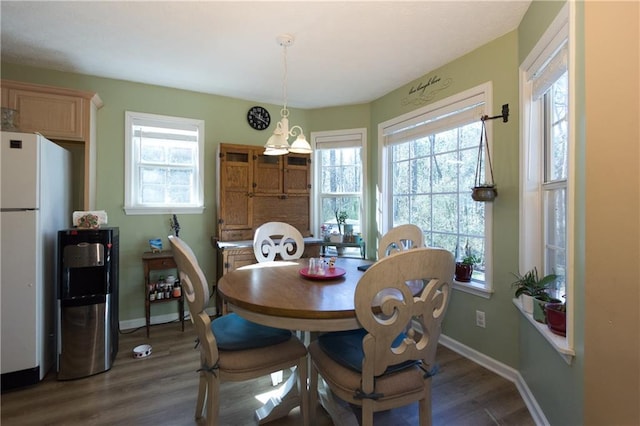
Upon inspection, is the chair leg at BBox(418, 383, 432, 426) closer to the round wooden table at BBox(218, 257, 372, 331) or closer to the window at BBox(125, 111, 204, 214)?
the round wooden table at BBox(218, 257, 372, 331)

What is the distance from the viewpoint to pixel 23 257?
2004 mm

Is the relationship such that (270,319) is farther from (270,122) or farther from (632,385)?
(270,122)

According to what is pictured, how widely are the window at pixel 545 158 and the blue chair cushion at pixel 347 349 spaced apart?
2.77 ft

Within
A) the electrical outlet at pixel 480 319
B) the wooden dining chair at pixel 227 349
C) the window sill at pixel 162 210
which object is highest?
the window sill at pixel 162 210

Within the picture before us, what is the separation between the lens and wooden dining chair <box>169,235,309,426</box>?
1422 mm

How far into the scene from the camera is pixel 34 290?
2.03m

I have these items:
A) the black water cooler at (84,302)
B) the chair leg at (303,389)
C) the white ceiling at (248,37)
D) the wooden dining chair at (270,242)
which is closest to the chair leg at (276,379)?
the wooden dining chair at (270,242)

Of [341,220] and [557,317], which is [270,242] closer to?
[341,220]

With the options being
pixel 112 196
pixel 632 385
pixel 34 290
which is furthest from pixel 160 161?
pixel 632 385

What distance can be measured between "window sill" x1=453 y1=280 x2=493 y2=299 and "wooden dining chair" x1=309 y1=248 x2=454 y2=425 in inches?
49.9

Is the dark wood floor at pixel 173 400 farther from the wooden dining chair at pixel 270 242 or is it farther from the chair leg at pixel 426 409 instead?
the wooden dining chair at pixel 270 242

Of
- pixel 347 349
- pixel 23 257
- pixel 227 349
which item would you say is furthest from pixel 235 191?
pixel 347 349

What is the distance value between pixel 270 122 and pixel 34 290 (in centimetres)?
270

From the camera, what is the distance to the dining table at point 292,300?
1.24 m
